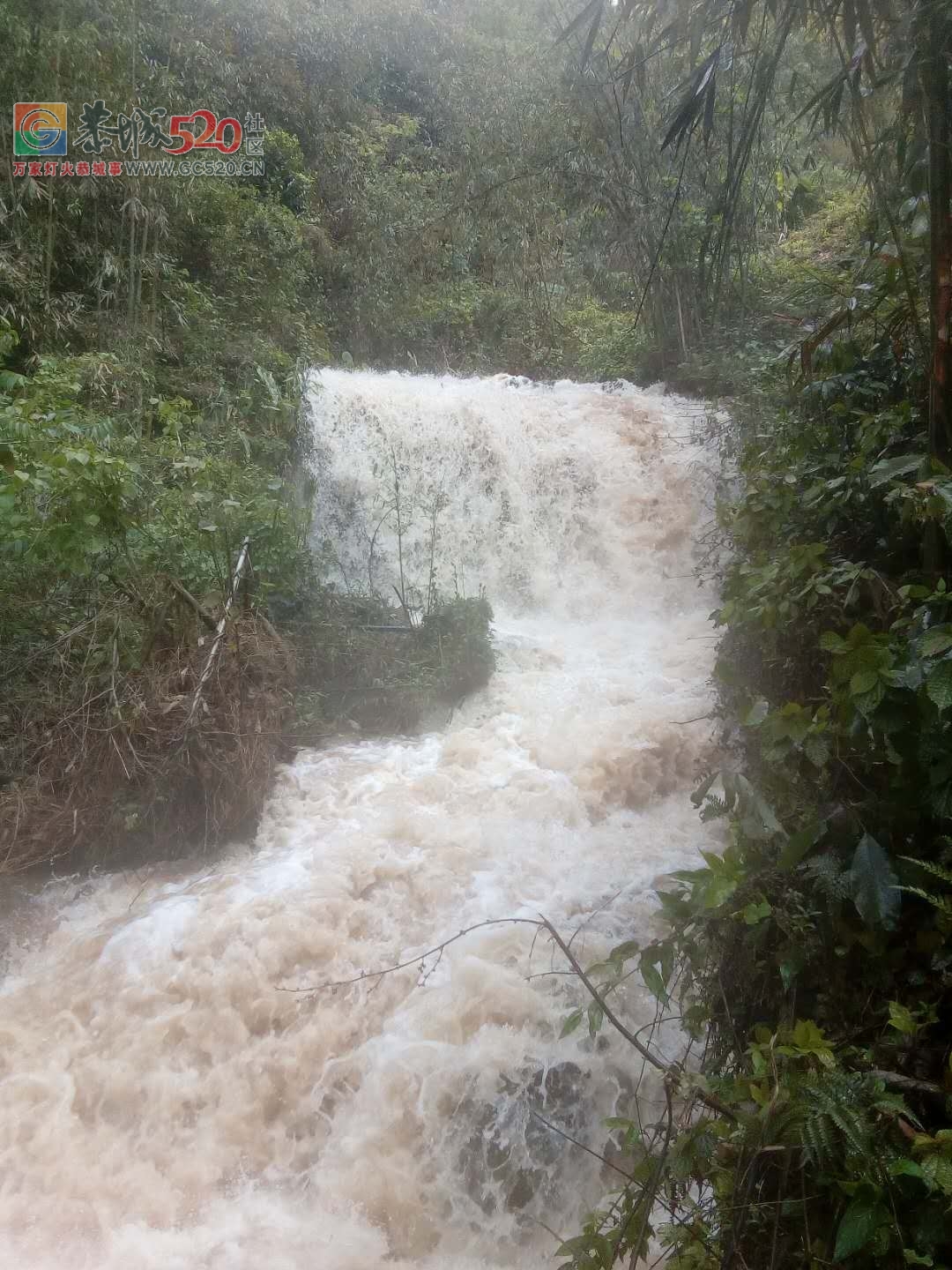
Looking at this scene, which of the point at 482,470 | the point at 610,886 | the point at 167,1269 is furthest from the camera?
the point at 482,470

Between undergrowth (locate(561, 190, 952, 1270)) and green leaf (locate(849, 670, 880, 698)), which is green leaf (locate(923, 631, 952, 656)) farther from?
green leaf (locate(849, 670, 880, 698))

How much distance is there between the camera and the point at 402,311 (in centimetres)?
1224

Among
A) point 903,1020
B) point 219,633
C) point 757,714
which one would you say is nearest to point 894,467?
point 757,714

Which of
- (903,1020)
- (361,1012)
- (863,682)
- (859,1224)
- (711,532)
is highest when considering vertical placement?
(711,532)

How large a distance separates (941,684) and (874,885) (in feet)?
1.35

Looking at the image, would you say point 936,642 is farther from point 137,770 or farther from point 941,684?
point 137,770

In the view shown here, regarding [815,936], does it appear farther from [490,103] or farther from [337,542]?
[490,103]

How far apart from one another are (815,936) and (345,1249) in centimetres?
200

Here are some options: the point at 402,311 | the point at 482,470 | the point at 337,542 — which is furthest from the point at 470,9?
the point at 337,542

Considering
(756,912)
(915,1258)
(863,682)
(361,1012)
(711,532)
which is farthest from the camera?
(711,532)

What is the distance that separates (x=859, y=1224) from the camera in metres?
1.20

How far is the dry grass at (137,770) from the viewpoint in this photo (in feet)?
13.4

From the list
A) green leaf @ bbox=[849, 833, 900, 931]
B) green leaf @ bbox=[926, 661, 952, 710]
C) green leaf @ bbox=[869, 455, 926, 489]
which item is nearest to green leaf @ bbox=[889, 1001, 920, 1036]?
green leaf @ bbox=[849, 833, 900, 931]

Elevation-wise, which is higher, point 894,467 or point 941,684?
point 894,467
